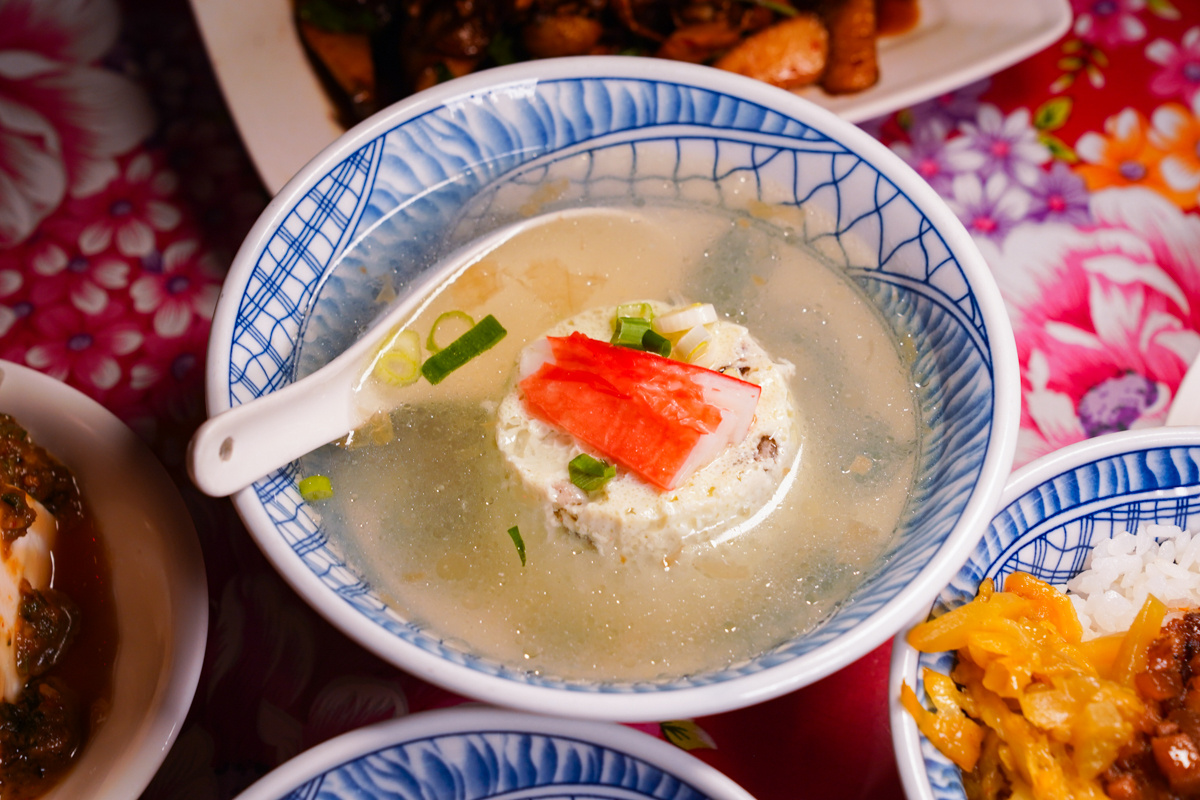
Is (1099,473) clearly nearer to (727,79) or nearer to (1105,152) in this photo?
(727,79)

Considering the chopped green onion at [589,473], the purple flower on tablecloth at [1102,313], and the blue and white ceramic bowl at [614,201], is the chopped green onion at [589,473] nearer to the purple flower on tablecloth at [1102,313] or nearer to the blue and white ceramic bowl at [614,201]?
the blue and white ceramic bowl at [614,201]

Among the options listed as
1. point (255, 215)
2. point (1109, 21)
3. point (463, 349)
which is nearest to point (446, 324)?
point (463, 349)

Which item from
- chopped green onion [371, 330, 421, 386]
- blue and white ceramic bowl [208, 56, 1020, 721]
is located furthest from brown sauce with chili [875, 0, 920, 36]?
chopped green onion [371, 330, 421, 386]

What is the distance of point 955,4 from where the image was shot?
2.07m

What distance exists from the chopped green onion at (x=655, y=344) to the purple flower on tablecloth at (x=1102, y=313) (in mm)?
816

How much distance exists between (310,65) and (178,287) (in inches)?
22.0

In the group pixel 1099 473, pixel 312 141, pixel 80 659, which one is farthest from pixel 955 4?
pixel 80 659

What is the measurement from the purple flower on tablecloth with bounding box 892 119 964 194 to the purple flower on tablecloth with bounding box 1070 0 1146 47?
19.7 inches

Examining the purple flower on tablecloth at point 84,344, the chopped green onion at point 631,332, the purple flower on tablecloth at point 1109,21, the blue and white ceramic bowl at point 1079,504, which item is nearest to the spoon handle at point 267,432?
the chopped green onion at point 631,332

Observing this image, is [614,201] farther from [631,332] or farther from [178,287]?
[178,287]

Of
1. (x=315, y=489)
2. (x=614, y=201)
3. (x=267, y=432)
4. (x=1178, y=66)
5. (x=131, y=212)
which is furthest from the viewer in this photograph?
(x=1178, y=66)

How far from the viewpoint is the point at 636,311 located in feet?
4.40

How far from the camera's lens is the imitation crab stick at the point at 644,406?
1187 millimetres

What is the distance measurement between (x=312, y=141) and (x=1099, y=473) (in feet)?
4.99
